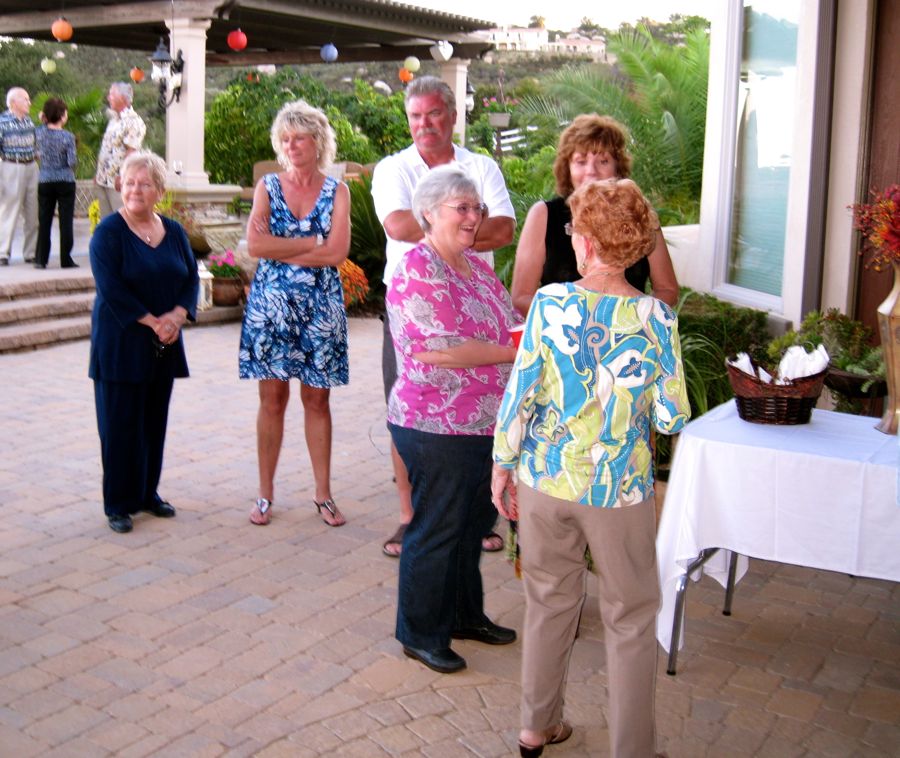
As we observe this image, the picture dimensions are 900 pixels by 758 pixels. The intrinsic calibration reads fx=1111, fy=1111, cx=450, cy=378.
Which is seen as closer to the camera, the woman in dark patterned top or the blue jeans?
the blue jeans

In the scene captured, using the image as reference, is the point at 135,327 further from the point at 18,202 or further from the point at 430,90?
the point at 18,202

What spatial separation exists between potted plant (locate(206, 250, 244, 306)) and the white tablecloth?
8.14 metres

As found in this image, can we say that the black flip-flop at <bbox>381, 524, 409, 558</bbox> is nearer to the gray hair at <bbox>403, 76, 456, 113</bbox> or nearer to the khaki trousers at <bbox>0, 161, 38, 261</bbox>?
the gray hair at <bbox>403, 76, 456, 113</bbox>

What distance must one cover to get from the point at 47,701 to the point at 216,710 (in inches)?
21.3

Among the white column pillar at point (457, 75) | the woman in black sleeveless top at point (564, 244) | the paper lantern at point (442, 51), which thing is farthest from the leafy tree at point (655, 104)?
the white column pillar at point (457, 75)

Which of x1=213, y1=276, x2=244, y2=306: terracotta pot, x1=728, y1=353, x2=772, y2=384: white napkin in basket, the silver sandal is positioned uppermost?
x1=728, y1=353, x2=772, y2=384: white napkin in basket

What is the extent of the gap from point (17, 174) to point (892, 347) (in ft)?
33.6

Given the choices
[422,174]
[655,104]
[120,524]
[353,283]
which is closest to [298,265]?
[422,174]

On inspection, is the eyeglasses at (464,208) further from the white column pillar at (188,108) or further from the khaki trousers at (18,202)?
the white column pillar at (188,108)

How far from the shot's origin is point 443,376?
3.44 metres

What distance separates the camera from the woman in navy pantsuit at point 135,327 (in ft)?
16.0

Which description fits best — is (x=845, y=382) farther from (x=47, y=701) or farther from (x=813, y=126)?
(x=47, y=701)

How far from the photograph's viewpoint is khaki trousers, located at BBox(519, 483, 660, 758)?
9.47 ft

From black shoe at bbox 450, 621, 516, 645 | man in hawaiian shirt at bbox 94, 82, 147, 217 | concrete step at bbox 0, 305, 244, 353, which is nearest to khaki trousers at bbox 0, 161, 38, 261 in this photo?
man in hawaiian shirt at bbox 94, 82, 147, 217
